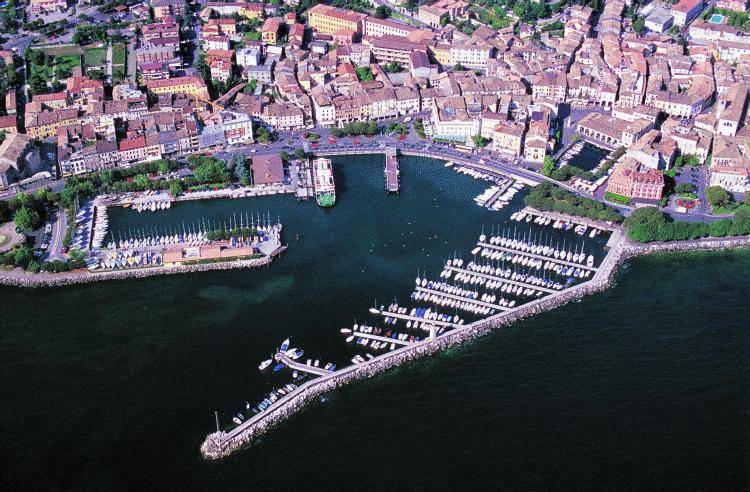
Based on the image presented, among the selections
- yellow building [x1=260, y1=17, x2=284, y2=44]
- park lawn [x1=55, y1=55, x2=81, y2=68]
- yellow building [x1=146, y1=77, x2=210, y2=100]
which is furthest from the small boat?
park lawn [x1=55, y1=55, x2=81, y2=68]

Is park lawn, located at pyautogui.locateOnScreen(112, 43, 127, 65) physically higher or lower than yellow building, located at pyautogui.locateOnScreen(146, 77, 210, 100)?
higher

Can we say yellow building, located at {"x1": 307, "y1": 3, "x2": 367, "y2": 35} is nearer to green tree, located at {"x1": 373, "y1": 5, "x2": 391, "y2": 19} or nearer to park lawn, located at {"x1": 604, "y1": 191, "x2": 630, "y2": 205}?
green tree, located at {"x1": 373, "y1": 5, "x2": 391, "y2": 19}

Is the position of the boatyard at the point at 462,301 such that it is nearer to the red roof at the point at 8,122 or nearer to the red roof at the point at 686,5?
the red roof at the point at 8,122

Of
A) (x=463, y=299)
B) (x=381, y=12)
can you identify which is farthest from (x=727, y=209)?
(x=381, y=12)

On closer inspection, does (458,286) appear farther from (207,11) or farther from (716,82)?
(207,11)

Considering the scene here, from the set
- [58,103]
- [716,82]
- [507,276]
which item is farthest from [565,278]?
[58,103]

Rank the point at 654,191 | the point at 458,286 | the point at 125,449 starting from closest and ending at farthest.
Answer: the point at 125,449, the point at 458,286, the point at 654,191

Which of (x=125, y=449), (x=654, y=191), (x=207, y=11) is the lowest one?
(x=125, y=449)
